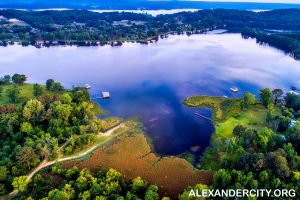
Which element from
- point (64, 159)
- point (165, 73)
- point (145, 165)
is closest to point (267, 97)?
point (145, 165)

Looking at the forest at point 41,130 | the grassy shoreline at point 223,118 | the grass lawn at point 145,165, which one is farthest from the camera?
the grassy shoreline at point 223,118

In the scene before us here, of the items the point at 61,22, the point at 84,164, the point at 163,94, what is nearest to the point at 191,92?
the point at 163,94

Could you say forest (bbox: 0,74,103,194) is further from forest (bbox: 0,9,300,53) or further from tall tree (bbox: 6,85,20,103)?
forest (bbox: 0,9,300,53)

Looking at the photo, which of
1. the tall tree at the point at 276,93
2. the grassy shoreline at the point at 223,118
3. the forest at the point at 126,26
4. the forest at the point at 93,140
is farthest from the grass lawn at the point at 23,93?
the tall tree at the point at 276,93

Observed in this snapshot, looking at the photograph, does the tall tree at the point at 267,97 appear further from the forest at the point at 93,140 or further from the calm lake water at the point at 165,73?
the calm lake water at the point at 165,73

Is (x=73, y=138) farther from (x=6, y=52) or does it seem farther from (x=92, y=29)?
(x=92, y=29)

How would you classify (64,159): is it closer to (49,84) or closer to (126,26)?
(49,84)

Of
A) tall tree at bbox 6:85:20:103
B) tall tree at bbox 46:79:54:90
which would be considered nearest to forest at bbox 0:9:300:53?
tall tree at bbox 46:79:54:90

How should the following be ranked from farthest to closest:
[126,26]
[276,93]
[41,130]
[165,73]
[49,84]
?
[126,26], [165,73], [49,84], [276,93], [41,130]

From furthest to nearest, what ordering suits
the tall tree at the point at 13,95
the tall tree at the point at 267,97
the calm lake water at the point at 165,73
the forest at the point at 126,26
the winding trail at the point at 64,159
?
1. the forest at the point at 126,26
2. the tall tree at the point at 13,95
3. the tall tree at the point at 267,97
4. the calm lake water at the point at 165,73
5. the winding trail at the point at 64,159
